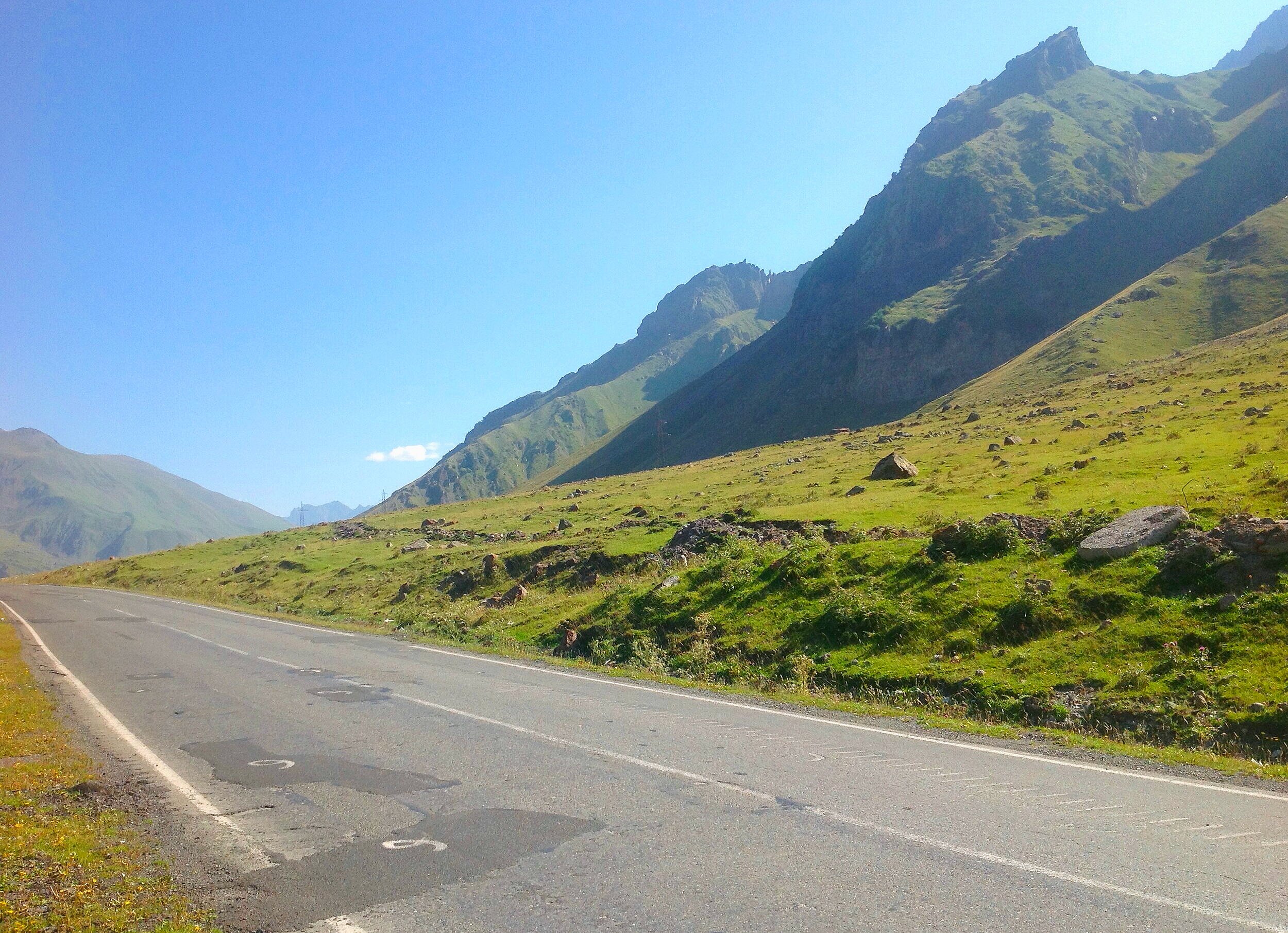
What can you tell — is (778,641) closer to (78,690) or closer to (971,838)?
(971,838)

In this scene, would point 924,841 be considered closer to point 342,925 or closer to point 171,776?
point 342,925

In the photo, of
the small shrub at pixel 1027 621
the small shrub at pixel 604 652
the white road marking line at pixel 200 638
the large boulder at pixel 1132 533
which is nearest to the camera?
the small shrub at pixel 1027 621

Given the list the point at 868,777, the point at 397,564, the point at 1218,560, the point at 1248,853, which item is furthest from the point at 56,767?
the point at 397,564

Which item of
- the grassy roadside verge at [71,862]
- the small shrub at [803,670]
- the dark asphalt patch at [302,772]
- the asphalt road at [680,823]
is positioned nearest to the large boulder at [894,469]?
the small shrub at [803,670]

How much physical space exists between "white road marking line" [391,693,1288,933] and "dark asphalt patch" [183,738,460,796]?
6.94 ft

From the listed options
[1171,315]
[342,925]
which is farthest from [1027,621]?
[1171,315]

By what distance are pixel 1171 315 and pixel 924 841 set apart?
147m

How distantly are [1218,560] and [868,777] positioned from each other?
9614 mm

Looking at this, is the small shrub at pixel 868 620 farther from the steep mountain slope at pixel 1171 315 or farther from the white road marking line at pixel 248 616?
the steep mountain slope at pixel 1171 315

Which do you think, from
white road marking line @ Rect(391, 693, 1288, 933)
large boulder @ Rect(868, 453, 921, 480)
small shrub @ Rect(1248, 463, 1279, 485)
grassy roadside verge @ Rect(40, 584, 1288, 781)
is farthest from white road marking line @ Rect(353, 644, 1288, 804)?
large boulder @ Rect(868, 453, 921, 480)

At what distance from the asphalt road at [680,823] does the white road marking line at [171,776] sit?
49 millimetres

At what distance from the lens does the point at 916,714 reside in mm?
12258

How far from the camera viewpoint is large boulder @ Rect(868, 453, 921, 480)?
37.7 meters

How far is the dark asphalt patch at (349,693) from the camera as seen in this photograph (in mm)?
13758
